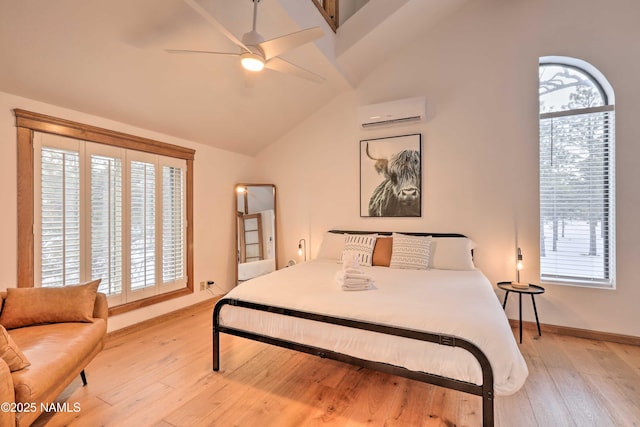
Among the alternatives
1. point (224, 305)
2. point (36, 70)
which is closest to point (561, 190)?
point (224, 305)

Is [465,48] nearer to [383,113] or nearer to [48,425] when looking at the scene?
[383,113]

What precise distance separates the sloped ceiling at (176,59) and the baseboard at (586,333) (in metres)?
3.52

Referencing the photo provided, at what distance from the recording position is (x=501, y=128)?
3.15 metres

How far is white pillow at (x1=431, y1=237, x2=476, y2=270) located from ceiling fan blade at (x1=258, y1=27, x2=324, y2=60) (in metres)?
2.40

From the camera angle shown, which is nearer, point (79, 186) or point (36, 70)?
point (36, 70)

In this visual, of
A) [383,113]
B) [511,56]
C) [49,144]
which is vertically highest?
[511,56]

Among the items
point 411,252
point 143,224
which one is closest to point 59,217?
point 143,224

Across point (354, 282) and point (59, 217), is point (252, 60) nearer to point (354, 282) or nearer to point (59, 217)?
point (354, 282)

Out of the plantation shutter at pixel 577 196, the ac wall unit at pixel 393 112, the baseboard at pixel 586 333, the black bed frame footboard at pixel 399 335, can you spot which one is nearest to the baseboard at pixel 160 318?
the black bed frame footboard at pixel 399 335

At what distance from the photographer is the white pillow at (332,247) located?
11.9 feet

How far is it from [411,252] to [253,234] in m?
2.33

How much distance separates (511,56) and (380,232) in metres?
2.41

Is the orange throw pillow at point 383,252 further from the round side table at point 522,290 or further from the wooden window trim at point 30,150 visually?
the wooden window trim at point 30,150

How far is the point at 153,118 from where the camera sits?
3008 mm
